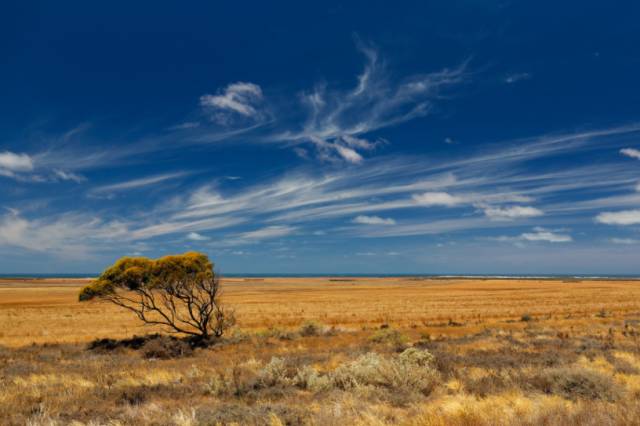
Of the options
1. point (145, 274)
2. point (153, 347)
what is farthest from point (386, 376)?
point (145, 274)

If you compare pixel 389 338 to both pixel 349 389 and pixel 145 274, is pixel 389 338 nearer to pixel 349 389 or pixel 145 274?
pixel 349 389

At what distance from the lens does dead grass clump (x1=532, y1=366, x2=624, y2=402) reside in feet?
28.5

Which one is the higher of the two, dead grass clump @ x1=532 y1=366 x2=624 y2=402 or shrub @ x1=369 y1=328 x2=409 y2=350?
dead grass clump @ x1=532 y1=366 x2=624 y2=402

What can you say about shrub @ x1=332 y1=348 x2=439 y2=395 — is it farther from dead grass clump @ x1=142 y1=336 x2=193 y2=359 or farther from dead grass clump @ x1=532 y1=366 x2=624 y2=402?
dead grass clump @ x1=142 y1=336 x2=193 y2=359

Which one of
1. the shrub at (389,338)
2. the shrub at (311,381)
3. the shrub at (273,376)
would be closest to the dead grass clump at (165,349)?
the shrub at (389,338)

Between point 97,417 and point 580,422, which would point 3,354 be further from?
point 580,422

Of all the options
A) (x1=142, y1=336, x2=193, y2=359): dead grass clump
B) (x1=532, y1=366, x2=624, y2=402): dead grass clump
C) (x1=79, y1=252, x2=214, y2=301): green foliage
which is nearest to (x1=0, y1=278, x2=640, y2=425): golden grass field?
(x1=532, y1=366, x2=624, y2=402): dead grass clump

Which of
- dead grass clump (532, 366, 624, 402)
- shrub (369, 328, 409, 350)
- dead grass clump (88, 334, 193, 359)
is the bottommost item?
dead grass clump (88, 334, 193, 359)

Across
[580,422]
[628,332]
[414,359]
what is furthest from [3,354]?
[628,332]

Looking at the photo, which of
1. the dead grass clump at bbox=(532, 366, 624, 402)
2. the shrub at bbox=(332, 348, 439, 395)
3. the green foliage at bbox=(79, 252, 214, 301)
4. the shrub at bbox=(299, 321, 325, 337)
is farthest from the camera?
the shrub at bbox=(299, 321, 325, 337)

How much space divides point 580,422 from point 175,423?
6571 mm

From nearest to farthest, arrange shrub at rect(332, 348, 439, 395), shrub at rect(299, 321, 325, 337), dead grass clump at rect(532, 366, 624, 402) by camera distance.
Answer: dead grass clump at rect(532, 366, 624, 402), shrub at rect(332, 348, 439, 395), shrub at rect(299, 321, 325, 337)

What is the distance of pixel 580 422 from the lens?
5.74 m

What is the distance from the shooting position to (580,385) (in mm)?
9172
